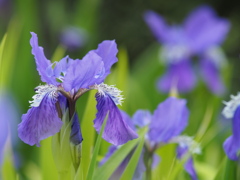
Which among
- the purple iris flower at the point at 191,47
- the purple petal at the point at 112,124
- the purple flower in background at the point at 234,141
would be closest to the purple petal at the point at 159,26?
the purple iris flower at the point at 191,47

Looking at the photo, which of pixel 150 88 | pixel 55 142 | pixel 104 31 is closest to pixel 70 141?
pixel 55 142

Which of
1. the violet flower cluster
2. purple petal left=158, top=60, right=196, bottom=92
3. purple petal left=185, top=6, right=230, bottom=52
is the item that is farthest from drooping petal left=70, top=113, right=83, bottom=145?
purple petal left=185, top=6, right=230, bottom=52

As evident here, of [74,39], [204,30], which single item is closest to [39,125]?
[204,30]

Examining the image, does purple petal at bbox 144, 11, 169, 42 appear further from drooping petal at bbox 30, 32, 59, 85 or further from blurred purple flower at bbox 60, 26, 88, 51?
drooping petal at bbox 30, 32, 59, 85

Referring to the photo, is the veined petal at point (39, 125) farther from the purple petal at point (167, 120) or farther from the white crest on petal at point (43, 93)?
the purple petal at point (167, 120)

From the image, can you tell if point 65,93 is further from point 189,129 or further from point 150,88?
point 150,88

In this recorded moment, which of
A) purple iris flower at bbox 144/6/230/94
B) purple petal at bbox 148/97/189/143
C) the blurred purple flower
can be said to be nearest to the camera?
purple petal at bbox 148/97/189/143

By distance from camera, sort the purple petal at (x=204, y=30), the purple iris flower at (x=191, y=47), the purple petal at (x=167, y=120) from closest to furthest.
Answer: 1. the purple petal at (x=167, y=120)
2. the purple iris flower at (x=191, y=47)
3. the purple petal at (x=204, y=30)
